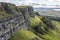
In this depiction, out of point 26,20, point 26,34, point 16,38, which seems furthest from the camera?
point 26,20

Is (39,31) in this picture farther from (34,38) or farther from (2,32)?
(2,32)

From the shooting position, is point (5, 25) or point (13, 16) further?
point (13, 16)

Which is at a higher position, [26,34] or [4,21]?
[4,21]

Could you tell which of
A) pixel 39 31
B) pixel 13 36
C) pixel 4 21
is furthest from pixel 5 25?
pixel 39 31

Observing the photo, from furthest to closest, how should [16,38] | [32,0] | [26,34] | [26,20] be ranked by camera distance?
[32,0] < [26,20] < [26,34] < [16,38]

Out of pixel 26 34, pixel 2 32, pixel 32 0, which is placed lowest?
pixel 32 0

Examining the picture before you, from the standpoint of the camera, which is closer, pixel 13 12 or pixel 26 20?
pixel 13 12

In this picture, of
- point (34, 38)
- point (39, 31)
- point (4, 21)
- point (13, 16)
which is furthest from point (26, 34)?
point (39, 31)

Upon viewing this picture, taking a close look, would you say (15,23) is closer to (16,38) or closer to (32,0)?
(16,38)

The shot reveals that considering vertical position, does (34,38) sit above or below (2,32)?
below
